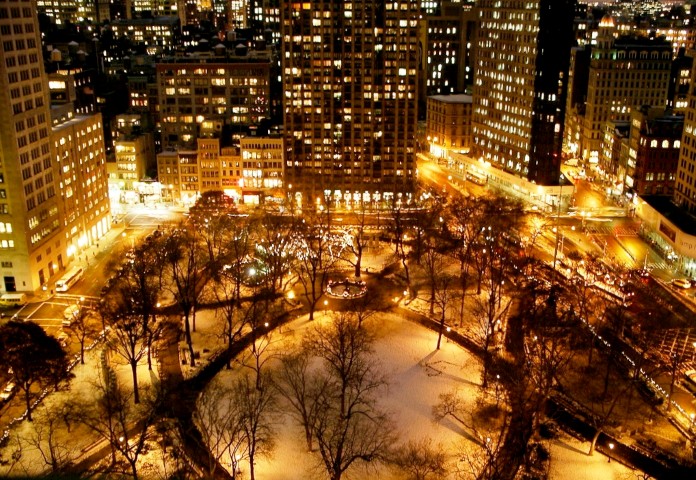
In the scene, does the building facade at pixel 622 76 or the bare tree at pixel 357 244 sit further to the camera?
the building facade at pixel 622 76

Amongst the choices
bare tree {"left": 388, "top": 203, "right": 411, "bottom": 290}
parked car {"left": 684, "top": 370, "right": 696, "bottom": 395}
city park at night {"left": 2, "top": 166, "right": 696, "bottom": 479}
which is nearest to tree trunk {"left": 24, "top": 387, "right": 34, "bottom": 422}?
city park at night {"left": 2, "top": 166, "right": 696, "bottom": 479}

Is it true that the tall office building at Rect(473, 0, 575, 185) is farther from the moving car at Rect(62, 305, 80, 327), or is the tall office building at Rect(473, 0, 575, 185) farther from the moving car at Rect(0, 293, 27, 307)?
the moving car at Rect(0, 293, 27, 307)

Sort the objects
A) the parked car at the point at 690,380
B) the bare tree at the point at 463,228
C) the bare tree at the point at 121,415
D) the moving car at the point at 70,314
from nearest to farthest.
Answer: the bare tree at the point at 121,415, the parked car at the point at 690,380, the moving car at the point at 70,314, the bare tree at the point at 463,228

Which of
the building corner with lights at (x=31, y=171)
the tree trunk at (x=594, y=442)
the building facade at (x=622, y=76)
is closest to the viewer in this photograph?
the tree trunk at (x=594, y=442)

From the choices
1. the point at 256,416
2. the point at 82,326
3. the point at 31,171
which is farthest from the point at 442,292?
the point at 31,171

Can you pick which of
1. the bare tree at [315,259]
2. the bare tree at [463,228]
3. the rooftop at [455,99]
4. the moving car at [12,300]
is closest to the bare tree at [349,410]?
the bare tree at [315,259]

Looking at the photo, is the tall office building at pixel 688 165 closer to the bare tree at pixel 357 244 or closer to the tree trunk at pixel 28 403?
the bare tree at pixel 357 244

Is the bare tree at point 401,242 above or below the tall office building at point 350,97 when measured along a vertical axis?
below
